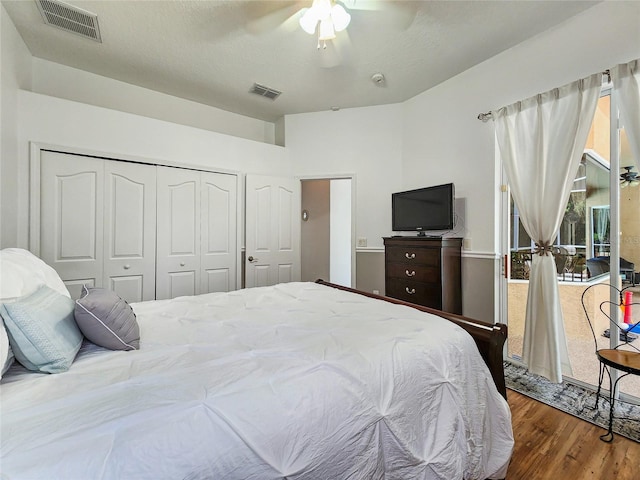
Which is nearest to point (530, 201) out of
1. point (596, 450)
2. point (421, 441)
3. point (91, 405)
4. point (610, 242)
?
point (610, 242)

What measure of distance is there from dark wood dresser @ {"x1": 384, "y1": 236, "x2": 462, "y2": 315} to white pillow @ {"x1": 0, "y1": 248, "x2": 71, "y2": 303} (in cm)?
266

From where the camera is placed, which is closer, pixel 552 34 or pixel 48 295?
pixel 48 295

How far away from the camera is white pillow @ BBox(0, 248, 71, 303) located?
41.3 inches

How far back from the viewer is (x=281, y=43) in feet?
8.24

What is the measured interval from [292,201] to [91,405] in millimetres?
3338

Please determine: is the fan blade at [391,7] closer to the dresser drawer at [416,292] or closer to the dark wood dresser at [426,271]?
the dark wood dresser at [426,271]

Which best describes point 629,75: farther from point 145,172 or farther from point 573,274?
point 145,172

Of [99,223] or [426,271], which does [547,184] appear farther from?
[99,223]

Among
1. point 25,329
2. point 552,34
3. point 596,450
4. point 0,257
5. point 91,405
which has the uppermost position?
point 552,34

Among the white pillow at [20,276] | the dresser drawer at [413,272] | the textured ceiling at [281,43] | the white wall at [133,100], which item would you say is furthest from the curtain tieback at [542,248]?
the white wall at [133,100]

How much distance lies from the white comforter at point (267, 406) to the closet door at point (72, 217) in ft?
5.94

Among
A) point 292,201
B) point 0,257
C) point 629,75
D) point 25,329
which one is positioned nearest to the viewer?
point 25,329

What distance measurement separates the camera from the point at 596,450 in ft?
5.29

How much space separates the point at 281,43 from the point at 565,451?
352 cm
